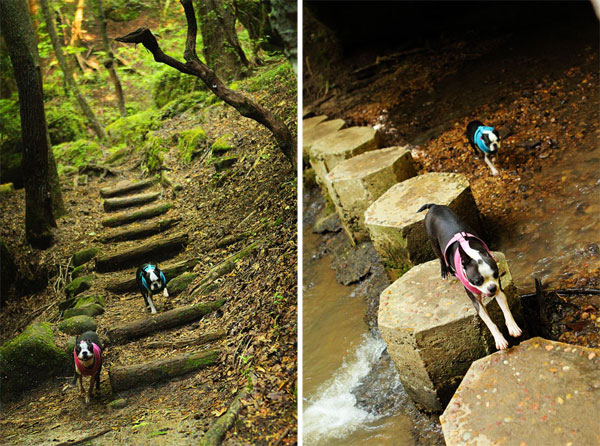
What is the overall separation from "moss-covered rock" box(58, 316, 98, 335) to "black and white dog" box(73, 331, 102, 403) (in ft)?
0.12

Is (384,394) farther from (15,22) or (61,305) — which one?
(15,22)

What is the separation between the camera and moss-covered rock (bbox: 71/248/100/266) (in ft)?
9.29

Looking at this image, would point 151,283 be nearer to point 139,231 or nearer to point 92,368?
point 139,231

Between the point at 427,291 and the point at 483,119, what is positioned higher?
the point at 483,119

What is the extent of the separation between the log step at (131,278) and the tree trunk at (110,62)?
39.9 inches

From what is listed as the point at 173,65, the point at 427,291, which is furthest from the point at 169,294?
the point at 427,291

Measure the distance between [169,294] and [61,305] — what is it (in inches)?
23.8

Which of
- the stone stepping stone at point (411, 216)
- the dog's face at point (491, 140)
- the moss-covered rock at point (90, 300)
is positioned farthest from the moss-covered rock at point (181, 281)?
the dog's face at point (491, 140)

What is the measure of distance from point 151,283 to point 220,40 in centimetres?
145

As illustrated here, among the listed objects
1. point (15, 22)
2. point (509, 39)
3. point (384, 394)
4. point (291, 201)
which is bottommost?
point (384, 394)

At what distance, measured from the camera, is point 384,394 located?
12.4 ft

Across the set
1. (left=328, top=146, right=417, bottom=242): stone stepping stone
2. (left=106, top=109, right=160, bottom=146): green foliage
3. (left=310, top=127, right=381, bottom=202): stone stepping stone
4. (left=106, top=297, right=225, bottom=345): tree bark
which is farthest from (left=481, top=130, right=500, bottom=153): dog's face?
(left=106, top=297, right=225, bottom=345): tree bark

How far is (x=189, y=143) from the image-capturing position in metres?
3.04

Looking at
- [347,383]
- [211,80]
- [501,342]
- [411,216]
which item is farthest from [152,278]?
[411,216]
